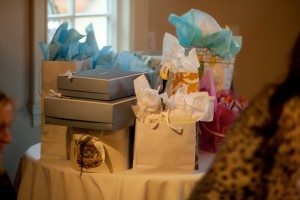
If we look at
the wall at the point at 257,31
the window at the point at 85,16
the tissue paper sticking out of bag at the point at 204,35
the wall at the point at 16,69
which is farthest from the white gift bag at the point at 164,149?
the wall at the point at 257,31

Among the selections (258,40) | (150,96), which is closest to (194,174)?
(150,96)

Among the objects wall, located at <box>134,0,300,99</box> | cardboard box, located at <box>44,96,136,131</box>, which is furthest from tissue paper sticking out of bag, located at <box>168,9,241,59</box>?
wall, located at <box>134,0,300,99</box>

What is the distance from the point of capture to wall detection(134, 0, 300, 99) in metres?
3.66

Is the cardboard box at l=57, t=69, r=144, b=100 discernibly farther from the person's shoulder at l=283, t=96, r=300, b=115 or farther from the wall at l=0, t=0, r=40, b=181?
the person's shoulder at l=283, t=96, r=300, b=115

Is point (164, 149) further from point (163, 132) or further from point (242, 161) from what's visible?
point (242, 161)

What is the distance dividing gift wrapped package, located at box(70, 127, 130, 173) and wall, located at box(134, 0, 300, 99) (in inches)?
71.7

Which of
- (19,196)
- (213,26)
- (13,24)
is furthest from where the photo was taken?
(13,24)

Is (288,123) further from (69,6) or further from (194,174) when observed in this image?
(69,6)

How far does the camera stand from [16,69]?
2541mm

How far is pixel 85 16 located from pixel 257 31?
4.44ft

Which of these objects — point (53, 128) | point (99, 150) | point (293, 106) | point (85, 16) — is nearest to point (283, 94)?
point (293, 106)

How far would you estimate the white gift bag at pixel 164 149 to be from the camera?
185 centimetres

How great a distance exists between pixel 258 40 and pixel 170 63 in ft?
6.31

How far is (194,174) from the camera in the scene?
191 cm
